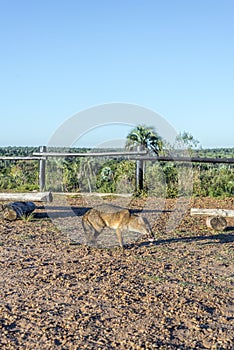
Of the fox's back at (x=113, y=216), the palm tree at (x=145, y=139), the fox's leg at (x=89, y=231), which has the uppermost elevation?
the palm tree at (x=145, y=139)

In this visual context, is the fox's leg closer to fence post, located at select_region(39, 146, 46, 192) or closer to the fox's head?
the fox's head

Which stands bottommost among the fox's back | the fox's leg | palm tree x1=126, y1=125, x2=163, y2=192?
the fox's leg

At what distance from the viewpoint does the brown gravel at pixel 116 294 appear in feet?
11.9

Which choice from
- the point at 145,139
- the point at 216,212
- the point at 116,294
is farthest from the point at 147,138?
the point at 116,294

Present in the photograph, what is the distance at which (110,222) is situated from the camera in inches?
262

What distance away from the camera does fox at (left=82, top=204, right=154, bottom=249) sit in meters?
6.63

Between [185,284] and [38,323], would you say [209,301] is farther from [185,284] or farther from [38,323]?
[38,323]

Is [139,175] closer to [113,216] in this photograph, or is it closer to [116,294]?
[113,216]

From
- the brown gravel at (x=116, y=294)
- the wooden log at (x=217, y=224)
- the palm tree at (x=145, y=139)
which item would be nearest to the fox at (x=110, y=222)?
the brown gravel at (x=116, y=294)

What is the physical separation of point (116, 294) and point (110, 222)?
209cm

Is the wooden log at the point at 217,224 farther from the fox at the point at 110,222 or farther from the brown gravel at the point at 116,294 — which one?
the fox at the point at 110,222

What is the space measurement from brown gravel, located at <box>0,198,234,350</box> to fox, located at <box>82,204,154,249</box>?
0.22 m

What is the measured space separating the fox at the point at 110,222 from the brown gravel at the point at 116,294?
0.72 feet

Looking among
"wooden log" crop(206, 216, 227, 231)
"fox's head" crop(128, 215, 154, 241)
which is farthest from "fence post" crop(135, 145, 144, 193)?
"fox's head" crop(128, 215, 154, 241)
